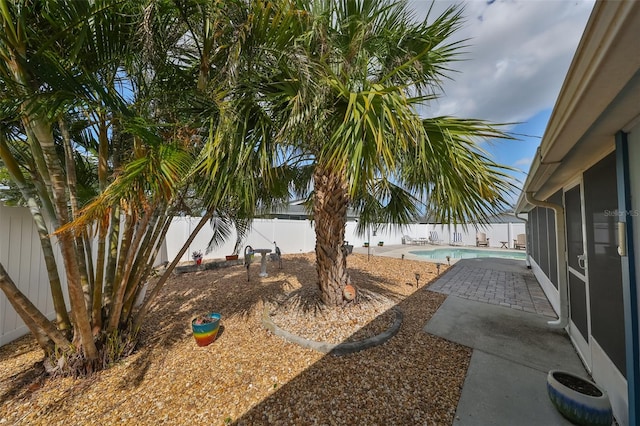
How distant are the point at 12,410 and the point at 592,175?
6.73 metres

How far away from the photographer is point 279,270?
898 centimetres

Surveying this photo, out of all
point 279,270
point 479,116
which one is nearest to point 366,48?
point 479,116

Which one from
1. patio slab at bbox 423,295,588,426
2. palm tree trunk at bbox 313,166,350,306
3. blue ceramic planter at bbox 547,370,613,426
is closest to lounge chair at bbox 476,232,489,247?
patio slab at bbox 423,295,588,426

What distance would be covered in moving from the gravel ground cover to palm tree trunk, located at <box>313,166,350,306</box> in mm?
345

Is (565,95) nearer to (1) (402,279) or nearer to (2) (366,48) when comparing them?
(2) (366,48)

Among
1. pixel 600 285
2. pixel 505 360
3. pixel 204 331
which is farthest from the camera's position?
pixel 204 331

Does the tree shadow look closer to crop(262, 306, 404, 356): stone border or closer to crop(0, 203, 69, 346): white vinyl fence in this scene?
crop(262, 306, 404, 356): stone border

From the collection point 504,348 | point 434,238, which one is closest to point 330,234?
point 504,348

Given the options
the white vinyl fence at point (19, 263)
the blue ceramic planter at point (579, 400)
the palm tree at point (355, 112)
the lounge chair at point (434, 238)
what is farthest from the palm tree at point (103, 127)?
the lounge chair at point (434, 238)

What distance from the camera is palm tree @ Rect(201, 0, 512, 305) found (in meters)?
2.29

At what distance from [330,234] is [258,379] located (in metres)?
2.32

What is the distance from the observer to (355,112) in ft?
7.30

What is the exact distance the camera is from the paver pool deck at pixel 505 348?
2.33 m

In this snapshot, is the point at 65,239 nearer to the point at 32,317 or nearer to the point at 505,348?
the point at 32,317
